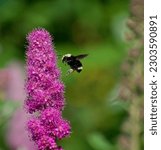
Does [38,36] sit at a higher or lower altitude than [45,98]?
higher

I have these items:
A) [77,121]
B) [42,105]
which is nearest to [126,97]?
[42,105]

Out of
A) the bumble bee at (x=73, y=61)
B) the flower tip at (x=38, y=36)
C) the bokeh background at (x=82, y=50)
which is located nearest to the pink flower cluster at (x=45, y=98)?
the flower tip at (x=38, y=36)

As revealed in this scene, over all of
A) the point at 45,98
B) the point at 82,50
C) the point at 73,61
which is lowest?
the point at 45,98

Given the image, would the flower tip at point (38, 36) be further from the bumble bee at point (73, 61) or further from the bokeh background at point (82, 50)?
the bokeh background at point (82, 50)

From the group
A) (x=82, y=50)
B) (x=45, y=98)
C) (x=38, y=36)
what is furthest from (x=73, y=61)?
(x=82, y=50)

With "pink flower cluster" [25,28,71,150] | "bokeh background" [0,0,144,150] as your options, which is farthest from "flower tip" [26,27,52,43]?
"bokeh background" [0,0,144,150]

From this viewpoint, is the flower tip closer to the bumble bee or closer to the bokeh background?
→ the bumble bee

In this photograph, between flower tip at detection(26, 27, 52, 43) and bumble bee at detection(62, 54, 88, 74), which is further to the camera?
bumble bee at detection(62, 54, 88, 74)

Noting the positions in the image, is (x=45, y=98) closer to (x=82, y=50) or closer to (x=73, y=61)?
(x=73, y=61)
